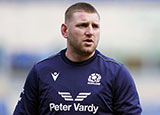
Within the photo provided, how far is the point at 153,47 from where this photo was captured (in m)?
13.7

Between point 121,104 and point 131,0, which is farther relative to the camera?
point 131,0

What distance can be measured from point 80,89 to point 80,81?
0.26 ft

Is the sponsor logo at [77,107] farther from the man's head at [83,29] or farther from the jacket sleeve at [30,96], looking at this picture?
the man's head at [83,29]

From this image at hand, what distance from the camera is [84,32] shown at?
13.1ft

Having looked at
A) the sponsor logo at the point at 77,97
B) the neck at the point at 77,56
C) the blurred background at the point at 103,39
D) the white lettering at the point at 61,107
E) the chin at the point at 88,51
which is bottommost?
the blurred background at the point at 103,39

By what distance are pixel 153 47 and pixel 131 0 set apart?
71.0 inches

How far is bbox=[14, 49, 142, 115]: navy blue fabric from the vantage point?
394 cm

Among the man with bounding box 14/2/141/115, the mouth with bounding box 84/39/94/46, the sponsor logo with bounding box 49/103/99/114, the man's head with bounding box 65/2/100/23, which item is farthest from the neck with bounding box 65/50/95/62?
the sponsor logo with bounding box 49/103/99/114

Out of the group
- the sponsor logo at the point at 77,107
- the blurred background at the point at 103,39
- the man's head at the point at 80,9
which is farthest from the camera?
the blurred background at the point at 103,39

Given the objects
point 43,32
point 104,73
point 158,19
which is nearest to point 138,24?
point 158,19

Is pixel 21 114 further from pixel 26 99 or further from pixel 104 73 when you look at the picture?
pixel 104 73

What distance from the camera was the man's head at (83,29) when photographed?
13.0 feet

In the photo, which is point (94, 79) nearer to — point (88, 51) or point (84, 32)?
point (88, 51)

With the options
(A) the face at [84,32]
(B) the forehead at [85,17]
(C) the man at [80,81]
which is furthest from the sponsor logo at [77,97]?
(B) the forehead at [85,17]
